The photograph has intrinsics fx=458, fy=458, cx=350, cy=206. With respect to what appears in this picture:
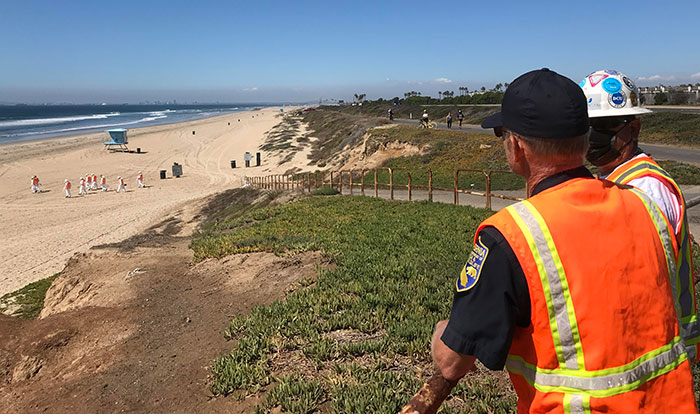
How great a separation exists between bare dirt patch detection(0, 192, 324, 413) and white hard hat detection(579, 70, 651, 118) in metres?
3.54

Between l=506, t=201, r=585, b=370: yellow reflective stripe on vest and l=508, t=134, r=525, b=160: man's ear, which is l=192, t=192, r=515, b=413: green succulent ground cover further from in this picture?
l=508, t=134, r=525, b=160: man's ear

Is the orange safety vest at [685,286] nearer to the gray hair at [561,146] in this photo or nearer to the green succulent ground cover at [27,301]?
the gray hair at [561,146]

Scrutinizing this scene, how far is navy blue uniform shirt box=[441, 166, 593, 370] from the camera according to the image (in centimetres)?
141

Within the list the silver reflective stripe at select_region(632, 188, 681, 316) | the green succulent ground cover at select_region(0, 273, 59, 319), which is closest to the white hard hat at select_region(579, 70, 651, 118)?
the silver reflective stripe at select_region(632, 188, 681, 316)

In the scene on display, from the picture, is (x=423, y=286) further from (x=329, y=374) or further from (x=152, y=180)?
(x=152, y=180)

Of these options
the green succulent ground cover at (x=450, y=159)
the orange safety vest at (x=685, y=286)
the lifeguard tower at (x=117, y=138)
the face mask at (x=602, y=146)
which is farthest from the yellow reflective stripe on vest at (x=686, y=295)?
the lifeguard tower at (x=117, y=138)

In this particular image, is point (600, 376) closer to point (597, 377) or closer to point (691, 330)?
point (597, 377)

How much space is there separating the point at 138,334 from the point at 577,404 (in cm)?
603

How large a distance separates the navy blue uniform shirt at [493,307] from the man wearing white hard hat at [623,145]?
3.98 feet

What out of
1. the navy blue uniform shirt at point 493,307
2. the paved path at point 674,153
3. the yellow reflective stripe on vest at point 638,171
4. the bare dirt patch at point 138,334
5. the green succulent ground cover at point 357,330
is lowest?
the bare dirt patch at point 138,334

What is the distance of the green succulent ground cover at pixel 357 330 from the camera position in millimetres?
3902

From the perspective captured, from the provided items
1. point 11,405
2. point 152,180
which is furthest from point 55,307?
point 152,180

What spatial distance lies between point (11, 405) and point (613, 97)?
615cm

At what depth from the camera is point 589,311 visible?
1.42 meters
